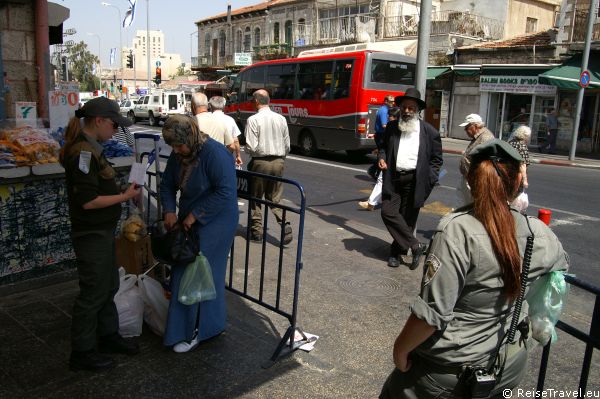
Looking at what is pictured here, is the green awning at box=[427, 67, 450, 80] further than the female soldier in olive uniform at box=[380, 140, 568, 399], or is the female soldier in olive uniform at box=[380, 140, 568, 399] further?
the green awning at box=[427, 67, 450, 80]

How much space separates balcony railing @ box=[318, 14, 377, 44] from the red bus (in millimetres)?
13750

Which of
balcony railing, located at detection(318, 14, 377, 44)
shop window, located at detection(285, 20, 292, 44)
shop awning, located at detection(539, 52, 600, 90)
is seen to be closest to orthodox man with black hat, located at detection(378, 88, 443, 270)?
shop awning, located at detection(539, 52, 600, 90)

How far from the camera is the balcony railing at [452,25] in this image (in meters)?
26.9

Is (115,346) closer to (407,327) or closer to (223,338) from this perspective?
(223,338)

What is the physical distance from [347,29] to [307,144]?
19.5 m

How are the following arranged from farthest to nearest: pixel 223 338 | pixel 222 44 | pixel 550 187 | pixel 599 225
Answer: pixel 222 44 → pixel 550 187 → pixel 599 225 → pixel 223 338

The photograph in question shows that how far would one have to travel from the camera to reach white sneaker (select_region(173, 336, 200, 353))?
357 cm

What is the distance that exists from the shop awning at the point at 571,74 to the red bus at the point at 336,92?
7400 mm

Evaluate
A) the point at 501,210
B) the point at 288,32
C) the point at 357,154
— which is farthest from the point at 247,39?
the point at 501,210

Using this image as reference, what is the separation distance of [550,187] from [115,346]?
1128cm

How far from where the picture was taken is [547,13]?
3130 cm

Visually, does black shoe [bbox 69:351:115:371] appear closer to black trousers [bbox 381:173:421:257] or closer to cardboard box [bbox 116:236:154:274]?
cardboard box [bbox 116:236:154:274]

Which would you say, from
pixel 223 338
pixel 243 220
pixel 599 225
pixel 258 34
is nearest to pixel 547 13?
pixel 258 34

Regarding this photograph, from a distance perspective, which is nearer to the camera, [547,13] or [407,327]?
[407,327]
